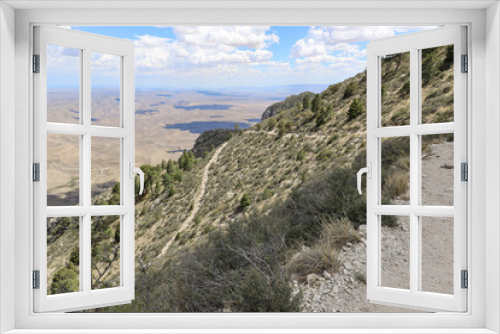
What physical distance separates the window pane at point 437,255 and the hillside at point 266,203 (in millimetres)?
367

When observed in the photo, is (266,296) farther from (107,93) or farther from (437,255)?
(107,93)

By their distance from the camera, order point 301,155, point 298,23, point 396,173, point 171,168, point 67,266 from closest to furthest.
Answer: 1. point 298,23
2. point 67,266
3. point 396,173
4. point 301,155
5. point 171,168

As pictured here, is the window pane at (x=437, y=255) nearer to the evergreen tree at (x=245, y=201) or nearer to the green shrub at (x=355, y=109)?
the evergreen tree at (x=245, y=201)

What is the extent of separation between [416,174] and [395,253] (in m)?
2.16

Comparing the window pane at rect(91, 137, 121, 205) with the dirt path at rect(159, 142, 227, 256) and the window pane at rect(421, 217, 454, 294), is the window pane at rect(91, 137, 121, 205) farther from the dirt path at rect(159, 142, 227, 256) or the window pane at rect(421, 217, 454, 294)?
the window pane at rect(421, 217, 454, 294)

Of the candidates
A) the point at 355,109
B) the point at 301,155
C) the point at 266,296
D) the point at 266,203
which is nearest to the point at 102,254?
the point at 266,203

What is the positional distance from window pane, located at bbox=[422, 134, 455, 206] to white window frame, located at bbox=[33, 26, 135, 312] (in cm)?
365

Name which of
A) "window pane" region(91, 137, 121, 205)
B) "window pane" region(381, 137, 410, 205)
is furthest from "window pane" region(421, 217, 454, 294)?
"window pane" region(91, 137, 121, 205)

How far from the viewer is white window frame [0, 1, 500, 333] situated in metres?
1.69

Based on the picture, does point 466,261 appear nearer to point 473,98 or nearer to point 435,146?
point 473,98

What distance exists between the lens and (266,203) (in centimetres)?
1122

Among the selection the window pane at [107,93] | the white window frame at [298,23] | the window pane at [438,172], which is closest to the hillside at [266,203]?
the window pane at [438,172]

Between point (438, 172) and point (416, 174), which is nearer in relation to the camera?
point (416, 174)

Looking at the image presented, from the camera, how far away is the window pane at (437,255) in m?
3.50
